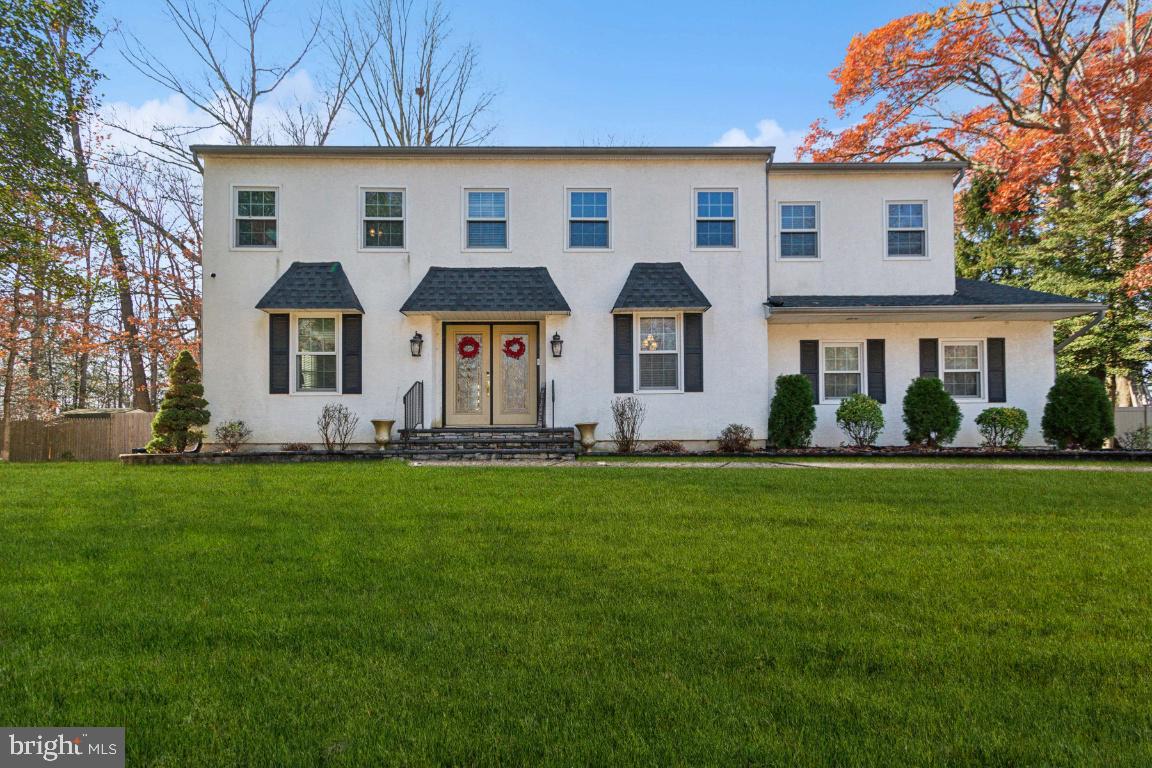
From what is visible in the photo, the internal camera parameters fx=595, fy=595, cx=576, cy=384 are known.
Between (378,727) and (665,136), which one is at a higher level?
(665,136)

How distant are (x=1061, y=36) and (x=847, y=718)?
22.7 m

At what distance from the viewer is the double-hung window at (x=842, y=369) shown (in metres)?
13.0

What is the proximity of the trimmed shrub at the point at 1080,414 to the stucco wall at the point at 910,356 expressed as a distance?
76 centimetres

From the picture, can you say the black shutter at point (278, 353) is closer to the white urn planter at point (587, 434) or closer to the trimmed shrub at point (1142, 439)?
the white urn planter at point (587, 434)

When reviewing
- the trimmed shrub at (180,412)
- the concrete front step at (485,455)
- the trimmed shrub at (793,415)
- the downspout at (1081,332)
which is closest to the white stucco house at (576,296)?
the trimmed shrub at (793,415)

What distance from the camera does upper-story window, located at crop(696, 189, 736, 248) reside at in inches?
495

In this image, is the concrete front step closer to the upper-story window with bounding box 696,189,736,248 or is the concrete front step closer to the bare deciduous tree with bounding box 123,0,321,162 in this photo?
the upper-story window with bounding box 696,189,736,248

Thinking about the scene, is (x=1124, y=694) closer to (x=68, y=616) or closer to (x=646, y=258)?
(x=68, y=616)

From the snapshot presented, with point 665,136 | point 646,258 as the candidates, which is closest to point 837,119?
point 665,136

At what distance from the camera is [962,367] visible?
42.4 feet

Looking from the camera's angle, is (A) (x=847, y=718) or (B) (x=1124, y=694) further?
(B) (x=1124, y=694)

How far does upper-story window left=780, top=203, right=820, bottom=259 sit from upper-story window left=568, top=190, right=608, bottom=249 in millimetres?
3957

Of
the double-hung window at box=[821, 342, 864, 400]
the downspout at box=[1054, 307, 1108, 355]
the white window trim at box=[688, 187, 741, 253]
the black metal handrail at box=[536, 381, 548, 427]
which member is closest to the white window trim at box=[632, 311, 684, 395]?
the white window trim at box=[688, 187, 741, 253]

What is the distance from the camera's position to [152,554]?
418 cm
